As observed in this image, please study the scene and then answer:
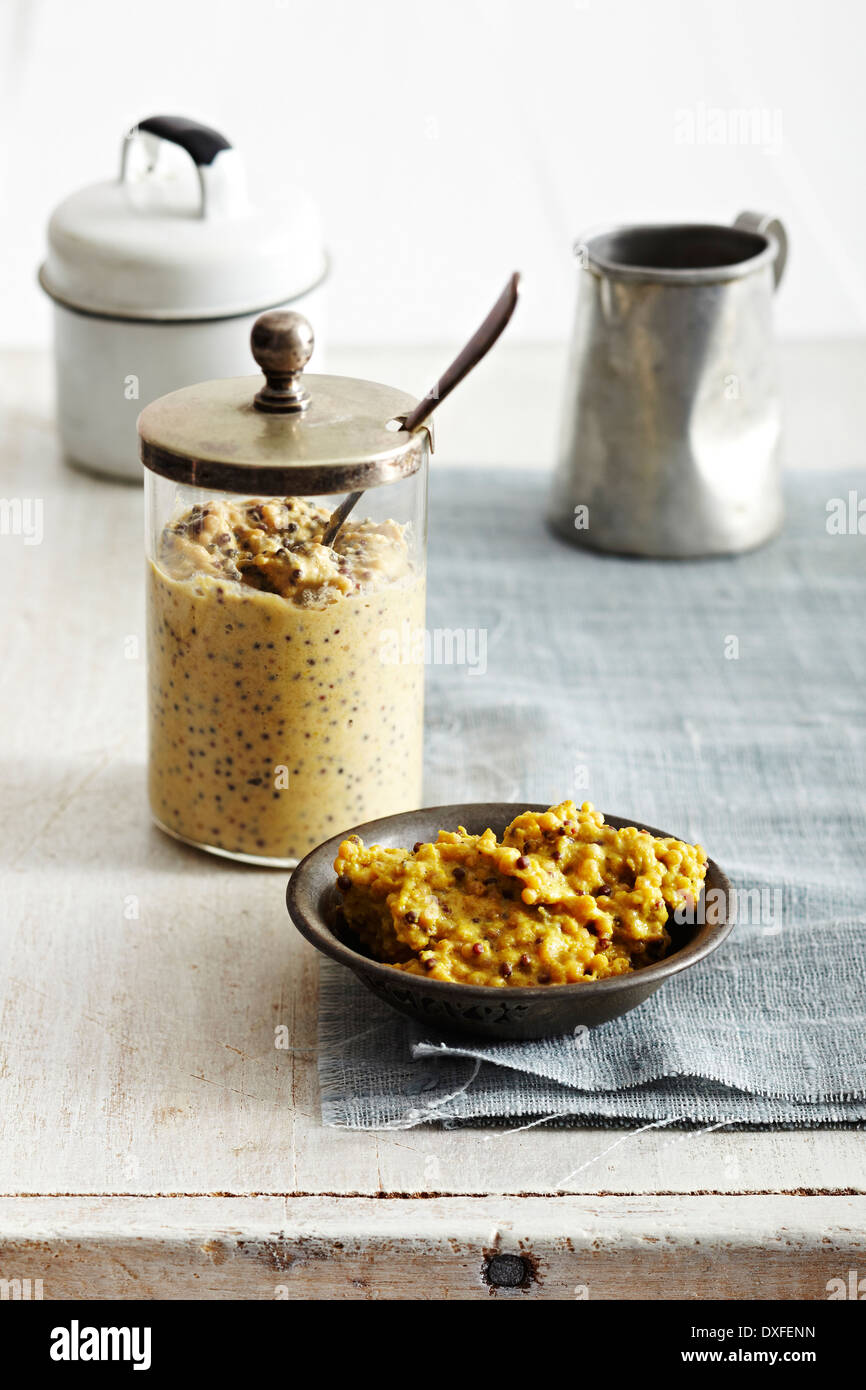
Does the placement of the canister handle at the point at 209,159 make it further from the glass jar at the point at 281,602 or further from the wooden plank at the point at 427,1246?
the wooden plank at the point at 427,1246

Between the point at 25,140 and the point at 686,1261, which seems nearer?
the point at 686,1261

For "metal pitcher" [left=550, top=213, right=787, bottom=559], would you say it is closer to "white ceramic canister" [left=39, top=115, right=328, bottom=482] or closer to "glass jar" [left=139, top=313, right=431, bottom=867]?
"white ceramic canister" [left=39, top=115, right=328, bottom=482]

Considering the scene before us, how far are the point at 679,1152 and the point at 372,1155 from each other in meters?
0.14

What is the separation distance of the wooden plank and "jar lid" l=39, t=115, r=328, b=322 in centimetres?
91

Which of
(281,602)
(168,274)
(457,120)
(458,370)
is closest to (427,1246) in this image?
(281,602)

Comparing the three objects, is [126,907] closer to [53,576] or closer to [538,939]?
[538,939]

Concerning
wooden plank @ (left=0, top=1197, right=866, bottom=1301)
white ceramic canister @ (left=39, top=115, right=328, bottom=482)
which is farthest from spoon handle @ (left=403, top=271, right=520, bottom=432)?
white ceramic canister @ (left=39, top=115, right=328, bottom=482)

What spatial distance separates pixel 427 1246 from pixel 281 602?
336 millimetres

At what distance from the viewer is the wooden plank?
65 centimetres

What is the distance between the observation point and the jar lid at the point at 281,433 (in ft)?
2.56

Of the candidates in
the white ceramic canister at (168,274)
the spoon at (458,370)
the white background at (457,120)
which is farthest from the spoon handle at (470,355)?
the white background at (457,120)

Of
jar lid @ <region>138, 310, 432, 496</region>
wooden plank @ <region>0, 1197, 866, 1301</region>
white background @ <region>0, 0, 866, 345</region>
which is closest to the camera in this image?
wooden plank @ <region>0, 1197, 866, 1301</region>

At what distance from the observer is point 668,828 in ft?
3.10

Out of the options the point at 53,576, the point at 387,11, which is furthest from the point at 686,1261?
the point at 387,11
